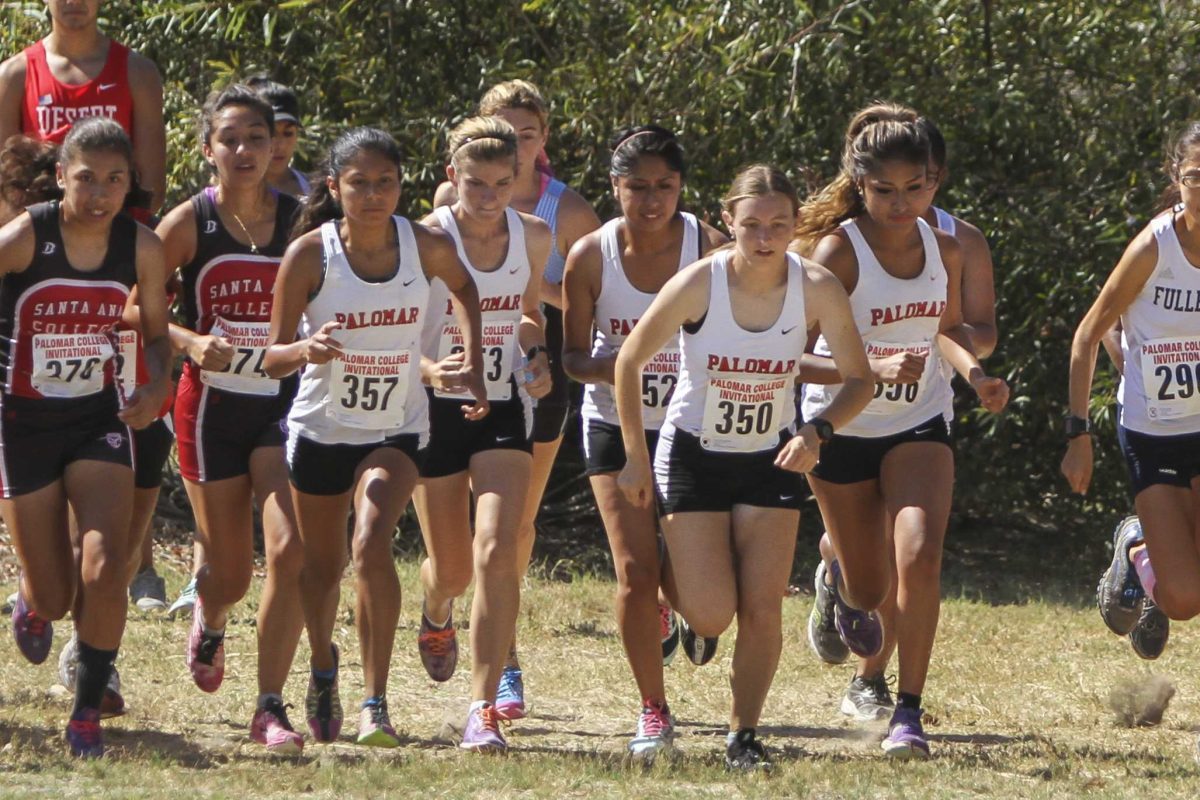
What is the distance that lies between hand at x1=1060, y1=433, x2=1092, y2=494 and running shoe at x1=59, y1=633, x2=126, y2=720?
3.33m

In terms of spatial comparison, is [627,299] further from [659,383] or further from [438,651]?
[438,651]

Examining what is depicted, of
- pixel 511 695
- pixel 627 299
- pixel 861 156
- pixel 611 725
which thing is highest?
pixel 861 156

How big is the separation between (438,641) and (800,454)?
189cm

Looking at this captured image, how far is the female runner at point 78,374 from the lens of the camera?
5.97 m

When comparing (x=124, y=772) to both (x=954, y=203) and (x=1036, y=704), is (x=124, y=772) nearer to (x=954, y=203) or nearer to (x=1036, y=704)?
(x=1036, y=704)

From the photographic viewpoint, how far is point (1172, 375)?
6.38m

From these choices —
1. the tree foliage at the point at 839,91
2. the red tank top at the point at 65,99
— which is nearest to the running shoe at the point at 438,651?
the red tank top at the point at 65,99

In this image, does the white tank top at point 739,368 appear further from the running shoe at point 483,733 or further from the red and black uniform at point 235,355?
the red and black uniform at point 235,355

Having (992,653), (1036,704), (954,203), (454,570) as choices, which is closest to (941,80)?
(954,203)

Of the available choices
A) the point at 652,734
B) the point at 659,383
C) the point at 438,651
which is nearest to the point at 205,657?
the point at 438,651

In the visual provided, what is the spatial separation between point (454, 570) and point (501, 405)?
0.65m

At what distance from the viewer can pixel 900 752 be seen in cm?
606

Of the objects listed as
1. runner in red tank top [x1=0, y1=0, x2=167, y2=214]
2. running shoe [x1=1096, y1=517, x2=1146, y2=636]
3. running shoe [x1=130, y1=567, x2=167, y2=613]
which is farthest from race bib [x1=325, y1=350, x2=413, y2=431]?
running shoe [x1=130, y1=567, x2=167, y2=613]

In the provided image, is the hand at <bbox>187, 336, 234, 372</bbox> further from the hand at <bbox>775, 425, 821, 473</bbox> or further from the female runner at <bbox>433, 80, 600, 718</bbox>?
the hand at <bbox>775, 425, 821, 473</bbox>
